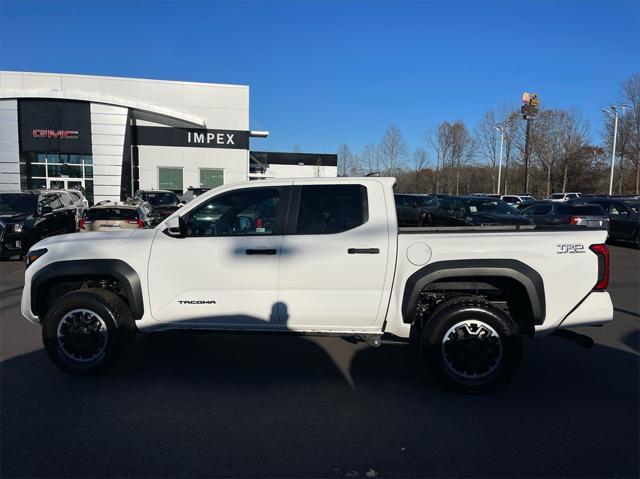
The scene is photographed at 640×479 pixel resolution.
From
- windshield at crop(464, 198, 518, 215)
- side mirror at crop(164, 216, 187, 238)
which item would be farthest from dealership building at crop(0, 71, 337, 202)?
side mirror at crop(164, 216, 187, 238)

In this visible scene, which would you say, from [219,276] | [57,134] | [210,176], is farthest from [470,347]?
[57,134]

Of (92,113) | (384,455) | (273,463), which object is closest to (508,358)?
(384,455)

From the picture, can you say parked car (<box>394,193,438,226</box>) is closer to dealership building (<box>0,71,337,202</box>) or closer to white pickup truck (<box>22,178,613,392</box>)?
dealership building (<box>0,71,337,202</box>)

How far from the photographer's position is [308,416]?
378 centimetres

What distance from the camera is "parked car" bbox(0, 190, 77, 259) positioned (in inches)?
448

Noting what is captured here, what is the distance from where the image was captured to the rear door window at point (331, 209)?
4.35m

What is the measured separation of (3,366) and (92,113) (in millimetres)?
27442

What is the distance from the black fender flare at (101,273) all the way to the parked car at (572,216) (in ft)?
51.1

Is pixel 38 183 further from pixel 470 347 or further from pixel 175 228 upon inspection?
pixel 470 347

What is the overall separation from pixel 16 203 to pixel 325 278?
1153 cm

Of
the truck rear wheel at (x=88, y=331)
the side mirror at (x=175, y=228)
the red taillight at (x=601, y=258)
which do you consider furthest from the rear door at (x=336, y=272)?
the red taillight at (x=601, y=258)

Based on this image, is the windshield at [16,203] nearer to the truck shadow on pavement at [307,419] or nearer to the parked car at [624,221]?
the truck shadow on pavement at [307,419]

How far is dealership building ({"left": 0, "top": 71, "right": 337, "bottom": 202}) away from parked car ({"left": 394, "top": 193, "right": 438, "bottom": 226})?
511 inches

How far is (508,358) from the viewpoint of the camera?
417cm
